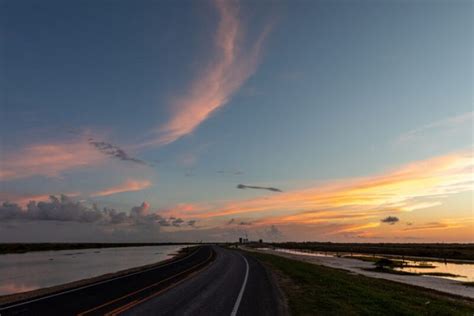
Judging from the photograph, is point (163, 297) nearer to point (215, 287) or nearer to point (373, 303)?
point (215, 287)

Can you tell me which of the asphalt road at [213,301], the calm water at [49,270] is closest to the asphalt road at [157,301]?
the asphalt road at [213,301]

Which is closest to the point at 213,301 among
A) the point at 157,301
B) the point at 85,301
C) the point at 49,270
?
the point at 157,301

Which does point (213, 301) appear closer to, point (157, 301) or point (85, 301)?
point (157, 301)

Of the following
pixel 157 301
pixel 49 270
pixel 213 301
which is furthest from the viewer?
pixel 49 270

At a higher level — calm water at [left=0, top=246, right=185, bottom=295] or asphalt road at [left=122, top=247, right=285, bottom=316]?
asphalt road at [left=122, top=247, right=285, bottom=316]

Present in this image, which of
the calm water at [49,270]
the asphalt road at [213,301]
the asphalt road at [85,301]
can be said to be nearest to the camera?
the asphalt road at [85,301]

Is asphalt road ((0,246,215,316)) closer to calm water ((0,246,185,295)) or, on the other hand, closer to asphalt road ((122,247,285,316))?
asphalt road ((122,247,285,316))

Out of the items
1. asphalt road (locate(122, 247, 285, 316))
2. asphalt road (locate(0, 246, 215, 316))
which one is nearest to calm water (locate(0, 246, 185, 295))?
asphalt road (locate(0, 246, 215, 316))

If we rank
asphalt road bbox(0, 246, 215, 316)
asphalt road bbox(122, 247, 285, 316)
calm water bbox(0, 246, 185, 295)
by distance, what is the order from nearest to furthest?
asphalt road bbox(0, 246, 215, 316) → asphalt road bbox(122, 247, 285, 316) → calm water bbox(0, 246, 185, 295)

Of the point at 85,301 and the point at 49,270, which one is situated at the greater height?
the point at 85,301

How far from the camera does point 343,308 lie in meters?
16.0

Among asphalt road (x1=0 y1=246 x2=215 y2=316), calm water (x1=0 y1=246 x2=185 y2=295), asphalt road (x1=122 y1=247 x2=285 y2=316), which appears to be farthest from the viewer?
calm water (x1=0 y1=246 x2=185 y2=295)

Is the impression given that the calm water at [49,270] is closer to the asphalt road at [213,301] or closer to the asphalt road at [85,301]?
the asphalt road at [85,301]

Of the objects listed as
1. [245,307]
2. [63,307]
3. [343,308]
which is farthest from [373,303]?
[63,307]
